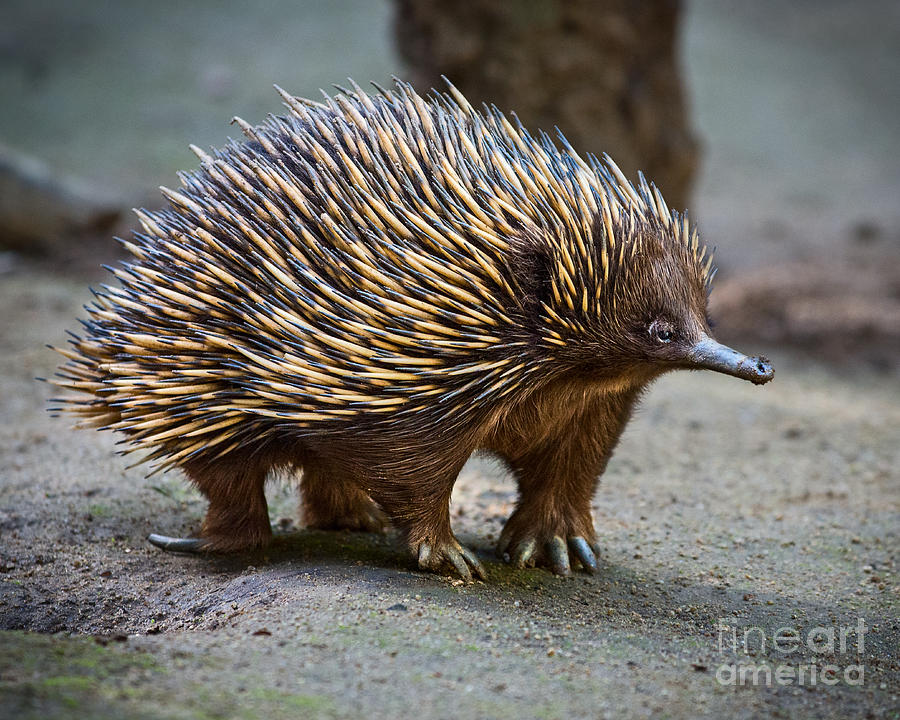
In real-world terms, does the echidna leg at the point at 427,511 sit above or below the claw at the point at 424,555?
above

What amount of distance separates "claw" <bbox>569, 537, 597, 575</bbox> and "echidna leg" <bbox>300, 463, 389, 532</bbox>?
106cm

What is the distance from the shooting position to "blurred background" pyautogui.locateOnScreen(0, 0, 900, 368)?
11.1 metres

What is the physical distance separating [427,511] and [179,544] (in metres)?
1.62

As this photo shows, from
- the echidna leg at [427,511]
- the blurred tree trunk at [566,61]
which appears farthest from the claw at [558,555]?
the blurred tree trunk at [566,61]

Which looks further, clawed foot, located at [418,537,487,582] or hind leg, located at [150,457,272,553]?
hind leg, located at [150,457,272,553]

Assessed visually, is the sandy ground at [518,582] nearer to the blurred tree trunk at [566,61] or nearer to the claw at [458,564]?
the claw at [458,564]

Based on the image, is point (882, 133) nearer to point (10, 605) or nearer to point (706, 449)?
point (706, 449)

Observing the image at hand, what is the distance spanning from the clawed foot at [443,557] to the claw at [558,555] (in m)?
0.56

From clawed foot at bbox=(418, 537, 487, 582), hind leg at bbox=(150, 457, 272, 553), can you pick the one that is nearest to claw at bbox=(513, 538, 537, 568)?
clawed foot at bbox=(418, 537, 487, 582)

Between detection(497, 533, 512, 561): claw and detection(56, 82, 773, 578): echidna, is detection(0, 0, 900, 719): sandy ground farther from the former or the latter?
detection(56, 82, 773, 578): echidna

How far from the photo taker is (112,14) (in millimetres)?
23562

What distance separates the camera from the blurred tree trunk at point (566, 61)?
10.7 meters

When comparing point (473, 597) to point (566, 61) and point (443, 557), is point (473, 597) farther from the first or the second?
point (566, 61)

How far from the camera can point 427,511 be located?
465 cm
